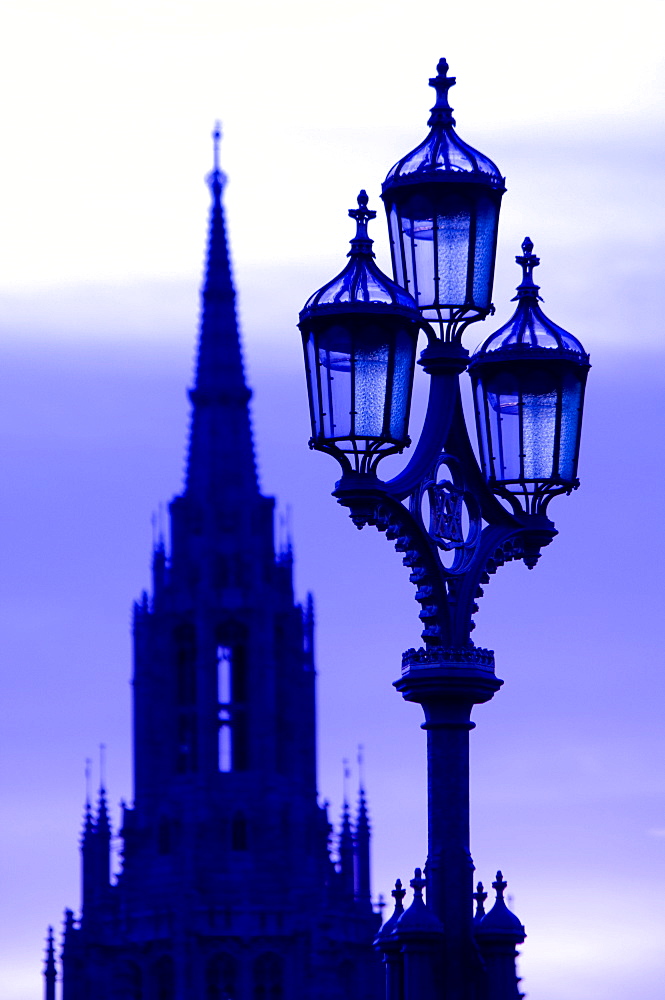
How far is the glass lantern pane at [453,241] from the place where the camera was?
2066 centimetres

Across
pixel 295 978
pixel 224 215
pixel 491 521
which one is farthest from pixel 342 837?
pixel 491 521

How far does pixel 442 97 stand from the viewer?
70.7 ft

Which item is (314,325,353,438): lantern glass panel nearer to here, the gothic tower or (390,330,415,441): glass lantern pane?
(390,330,415,441): glass lantern pane

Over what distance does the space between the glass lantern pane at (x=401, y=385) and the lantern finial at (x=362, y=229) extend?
1.99 feet

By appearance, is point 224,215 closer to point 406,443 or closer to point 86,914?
point 86,914

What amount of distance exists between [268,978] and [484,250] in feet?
412

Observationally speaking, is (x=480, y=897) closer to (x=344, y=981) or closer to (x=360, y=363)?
(x=360, y=363)

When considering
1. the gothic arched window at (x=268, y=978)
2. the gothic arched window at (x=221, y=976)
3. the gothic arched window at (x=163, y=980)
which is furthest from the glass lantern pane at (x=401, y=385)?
the gothic arched window at (x=163, y=980)

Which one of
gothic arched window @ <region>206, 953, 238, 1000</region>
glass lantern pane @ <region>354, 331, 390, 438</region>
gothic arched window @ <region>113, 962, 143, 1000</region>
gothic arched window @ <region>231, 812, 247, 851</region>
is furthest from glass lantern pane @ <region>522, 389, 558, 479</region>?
gothic arched window @ <region>113, 962, 143, 1000</region>

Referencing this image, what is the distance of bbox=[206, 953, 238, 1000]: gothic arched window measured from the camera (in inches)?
5591

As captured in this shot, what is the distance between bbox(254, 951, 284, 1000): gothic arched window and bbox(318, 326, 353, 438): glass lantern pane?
12566 centimetres

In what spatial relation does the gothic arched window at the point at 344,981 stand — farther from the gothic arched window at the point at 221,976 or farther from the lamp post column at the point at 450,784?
the lamp post column at the point at 450,784

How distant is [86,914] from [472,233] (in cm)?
13006

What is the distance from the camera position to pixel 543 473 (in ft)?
67.5
